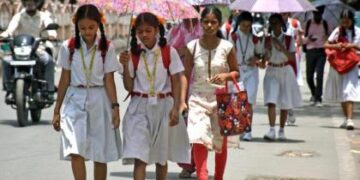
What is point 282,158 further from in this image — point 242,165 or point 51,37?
point 51,37

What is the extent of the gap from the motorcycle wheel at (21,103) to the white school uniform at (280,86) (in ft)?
11.1

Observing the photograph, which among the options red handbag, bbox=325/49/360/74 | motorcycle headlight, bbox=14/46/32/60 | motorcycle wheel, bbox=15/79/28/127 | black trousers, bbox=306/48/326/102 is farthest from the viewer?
black trousers, bbox=306/48/326/102

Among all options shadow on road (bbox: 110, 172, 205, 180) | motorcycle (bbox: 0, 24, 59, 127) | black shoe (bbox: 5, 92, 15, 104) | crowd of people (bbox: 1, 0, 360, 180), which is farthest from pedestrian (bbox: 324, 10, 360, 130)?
crowd of people (bbox: 1, 0, 360, 180)

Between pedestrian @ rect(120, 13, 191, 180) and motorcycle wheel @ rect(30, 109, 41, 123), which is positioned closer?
pedestrian @ rect(120, 13, 191, 180)

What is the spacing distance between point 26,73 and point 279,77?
3.69m

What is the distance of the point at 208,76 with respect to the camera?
30.3 ft

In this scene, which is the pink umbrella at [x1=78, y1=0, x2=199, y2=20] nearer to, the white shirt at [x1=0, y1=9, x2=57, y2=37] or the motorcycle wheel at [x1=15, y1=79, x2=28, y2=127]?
the motorcycle wheel at [x1=15, y1=79, x2=28, y2=127]

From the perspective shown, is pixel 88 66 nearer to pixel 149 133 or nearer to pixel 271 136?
pixel 149 133

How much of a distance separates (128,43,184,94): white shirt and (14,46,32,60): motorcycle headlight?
6.64 metres

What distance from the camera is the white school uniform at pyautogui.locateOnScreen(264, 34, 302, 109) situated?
44.5ft

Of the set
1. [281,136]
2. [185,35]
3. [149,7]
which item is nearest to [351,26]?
[281,136]

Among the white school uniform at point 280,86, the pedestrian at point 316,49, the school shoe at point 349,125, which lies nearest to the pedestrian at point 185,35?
the white school uniform at point 280,86

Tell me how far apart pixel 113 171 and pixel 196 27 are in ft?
5.71

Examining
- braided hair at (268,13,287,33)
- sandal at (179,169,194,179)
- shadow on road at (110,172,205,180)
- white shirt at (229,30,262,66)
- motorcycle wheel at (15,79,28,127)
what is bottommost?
shadow on road at (110,172,205,180)
